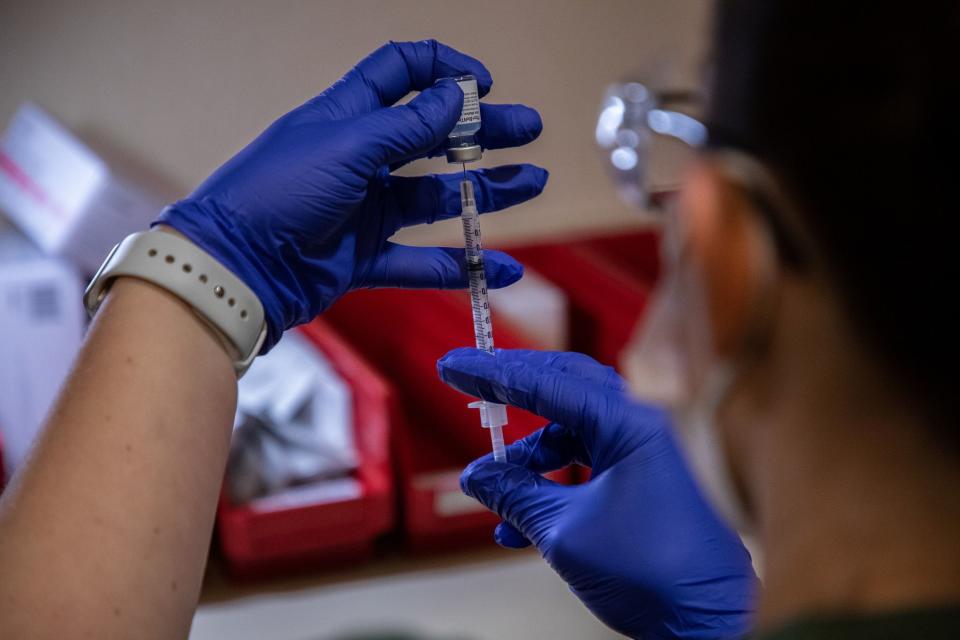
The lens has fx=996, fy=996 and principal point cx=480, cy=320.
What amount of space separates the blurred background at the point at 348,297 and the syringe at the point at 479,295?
0.56 metres

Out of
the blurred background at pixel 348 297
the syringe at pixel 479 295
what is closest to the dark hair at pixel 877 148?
the syringe at pixel 479 295

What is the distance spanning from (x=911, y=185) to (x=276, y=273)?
2.16 ft

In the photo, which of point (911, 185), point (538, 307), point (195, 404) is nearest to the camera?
point (911, 185)

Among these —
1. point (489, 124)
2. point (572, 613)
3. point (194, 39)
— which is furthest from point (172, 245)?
point (194, 39)

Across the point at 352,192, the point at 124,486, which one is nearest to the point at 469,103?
the point at 352,192

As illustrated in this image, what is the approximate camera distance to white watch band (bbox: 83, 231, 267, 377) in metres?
0.88

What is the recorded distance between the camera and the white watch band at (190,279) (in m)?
0.88

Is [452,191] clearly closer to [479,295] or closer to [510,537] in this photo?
[479,295]

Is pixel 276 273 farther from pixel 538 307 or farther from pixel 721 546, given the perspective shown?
pixel 538 307

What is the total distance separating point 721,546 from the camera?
0.95 meters

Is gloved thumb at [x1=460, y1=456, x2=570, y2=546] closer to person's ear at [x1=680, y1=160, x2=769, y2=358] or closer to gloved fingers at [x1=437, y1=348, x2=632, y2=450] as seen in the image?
gloved fingers at [x1=437, y1=348, x2=632, y2=450]

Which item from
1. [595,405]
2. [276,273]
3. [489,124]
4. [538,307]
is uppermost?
[489,124]

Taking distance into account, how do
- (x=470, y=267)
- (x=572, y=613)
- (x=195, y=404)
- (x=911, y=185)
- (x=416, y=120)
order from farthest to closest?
(x=572, y=613)
(x=470, y=267)
(x=416, y=120)
(x=195, y=404)
(x=911, y=185)

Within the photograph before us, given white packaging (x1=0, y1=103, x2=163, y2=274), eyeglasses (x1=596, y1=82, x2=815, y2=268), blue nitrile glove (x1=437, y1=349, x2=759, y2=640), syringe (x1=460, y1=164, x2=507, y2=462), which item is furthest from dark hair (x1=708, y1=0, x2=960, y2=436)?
white packaging (x1=0, y1=103, x2=163, y2=274)
